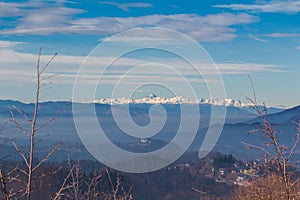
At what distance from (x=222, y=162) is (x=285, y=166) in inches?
4662

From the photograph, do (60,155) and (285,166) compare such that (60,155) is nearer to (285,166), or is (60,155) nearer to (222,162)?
(222,162)

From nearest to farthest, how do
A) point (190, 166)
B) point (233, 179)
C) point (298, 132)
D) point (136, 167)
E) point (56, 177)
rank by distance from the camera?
point (298, 132) → point (56, 177) → point (233, 179) → point (190, 166) → point (136, 167)

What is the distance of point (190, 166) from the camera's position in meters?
127

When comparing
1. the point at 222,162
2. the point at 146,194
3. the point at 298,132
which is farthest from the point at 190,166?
the point at 298,132

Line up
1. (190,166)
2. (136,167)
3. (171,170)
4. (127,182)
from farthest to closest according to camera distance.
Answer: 1. (136,167)
2. (190,166)
3. (171,170)
4. (127,182)

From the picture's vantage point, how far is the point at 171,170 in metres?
118

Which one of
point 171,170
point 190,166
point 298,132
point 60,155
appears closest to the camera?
point 298,132

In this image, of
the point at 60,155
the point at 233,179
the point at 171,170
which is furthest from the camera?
the point at 60,155

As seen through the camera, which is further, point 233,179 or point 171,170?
point 171,170

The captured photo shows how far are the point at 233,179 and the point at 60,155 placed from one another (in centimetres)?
8848

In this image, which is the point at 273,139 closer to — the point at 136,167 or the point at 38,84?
the point at 38,84

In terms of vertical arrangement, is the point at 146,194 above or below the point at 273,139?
below

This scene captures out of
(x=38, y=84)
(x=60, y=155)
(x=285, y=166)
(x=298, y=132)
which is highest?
(x=38, y=84)

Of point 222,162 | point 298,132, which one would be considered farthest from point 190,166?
point 298,132
